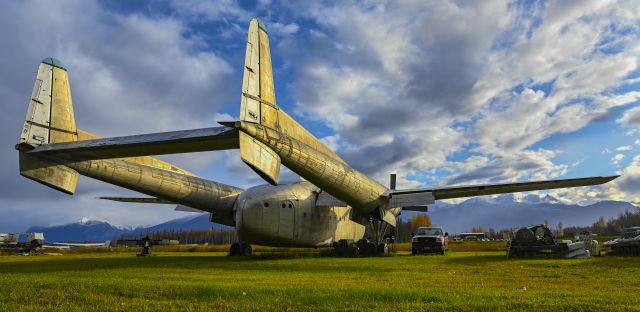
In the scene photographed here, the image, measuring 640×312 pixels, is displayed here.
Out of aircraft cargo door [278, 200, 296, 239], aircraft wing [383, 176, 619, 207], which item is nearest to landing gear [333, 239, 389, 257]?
aircraft wing [383, 176, 619, 207]

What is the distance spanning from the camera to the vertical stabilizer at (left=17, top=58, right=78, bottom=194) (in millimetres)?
16094

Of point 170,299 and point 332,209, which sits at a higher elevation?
point 332,209

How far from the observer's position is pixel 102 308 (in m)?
7.50

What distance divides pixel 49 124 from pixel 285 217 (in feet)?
40.9

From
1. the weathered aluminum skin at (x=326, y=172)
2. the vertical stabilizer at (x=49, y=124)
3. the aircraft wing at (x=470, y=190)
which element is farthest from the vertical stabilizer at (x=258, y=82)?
the aircraft wing at (x=470, y=190)

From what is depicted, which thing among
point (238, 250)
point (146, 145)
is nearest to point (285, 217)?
point (238, 250)

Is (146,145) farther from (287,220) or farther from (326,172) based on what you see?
(287,220)

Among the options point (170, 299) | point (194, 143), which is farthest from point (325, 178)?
point (170, 299)

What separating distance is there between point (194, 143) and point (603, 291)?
11.9m

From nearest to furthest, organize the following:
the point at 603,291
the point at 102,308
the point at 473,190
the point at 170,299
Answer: the point at 102,308
the point at 170,299
the point at 603,291
the point at 473,190

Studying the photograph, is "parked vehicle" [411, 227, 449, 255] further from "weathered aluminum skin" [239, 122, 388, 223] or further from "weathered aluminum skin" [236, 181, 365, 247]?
"weathered aluminum skin" [236, 181, 365, 247]

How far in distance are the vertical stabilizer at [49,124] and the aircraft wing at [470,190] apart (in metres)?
16.3

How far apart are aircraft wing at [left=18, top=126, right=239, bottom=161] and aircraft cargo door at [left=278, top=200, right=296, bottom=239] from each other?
10208 millimetres

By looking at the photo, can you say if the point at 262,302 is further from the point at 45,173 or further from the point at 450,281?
the point at 45,173
